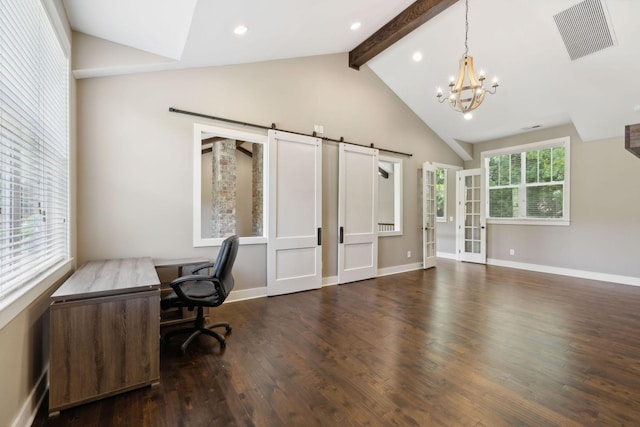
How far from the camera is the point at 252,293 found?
13.3ft

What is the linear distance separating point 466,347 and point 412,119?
4.88 metres

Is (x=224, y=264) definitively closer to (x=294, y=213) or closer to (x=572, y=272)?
(x=294, y=213)

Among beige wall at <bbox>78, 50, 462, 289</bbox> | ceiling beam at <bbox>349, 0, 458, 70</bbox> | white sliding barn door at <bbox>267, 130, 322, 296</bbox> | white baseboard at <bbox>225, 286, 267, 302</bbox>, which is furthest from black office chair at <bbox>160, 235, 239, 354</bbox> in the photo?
ceiling beam at <bbox>349, 0, 458, 70</bbox>

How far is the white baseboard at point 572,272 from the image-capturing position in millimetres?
5039

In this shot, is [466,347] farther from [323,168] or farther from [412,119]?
[412,119]

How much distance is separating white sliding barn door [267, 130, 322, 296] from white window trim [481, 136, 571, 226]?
480cm

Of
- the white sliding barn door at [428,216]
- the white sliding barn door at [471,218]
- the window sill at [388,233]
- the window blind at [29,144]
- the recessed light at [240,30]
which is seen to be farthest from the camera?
the white sliding barn door at [471,218]

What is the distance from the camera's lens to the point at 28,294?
1660mm

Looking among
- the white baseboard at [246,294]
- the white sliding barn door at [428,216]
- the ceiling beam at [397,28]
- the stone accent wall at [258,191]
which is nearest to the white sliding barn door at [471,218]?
the white sliding barn door at [428,216]

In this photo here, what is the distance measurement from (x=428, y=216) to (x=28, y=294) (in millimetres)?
6325

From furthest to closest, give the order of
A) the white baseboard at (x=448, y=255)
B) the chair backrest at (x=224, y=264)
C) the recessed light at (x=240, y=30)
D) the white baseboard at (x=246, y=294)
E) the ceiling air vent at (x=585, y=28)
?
the white baseboard at (x=448, y=255) < the white baseboard at (x=246, y=294) < the ceiling air vent at (x=585, y=28) < the recessed light at (x=240, y=30) < the chair backrest at (x=224, y=264)

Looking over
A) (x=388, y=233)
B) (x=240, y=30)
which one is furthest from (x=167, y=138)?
(x=388, y=233)

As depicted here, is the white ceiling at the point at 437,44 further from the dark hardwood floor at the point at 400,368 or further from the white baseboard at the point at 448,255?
the white baseboard at the point at 448,255

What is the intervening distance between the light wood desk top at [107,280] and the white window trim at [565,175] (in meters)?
7.15
